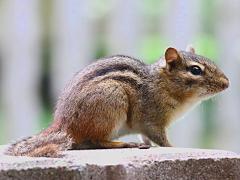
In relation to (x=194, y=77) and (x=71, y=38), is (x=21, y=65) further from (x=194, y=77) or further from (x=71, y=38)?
(x=194, y=77)

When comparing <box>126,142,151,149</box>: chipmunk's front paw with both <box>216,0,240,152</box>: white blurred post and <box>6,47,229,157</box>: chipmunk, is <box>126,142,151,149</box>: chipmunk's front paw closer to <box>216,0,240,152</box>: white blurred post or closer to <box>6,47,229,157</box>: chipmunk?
<box>6,47,229,157</box>: chipmunk

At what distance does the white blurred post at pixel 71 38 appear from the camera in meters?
A: 3.06

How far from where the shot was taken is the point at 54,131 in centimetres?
190

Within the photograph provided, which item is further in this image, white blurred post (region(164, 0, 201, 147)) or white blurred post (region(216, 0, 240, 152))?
white blurred post (region(216, 0, 240, 152))

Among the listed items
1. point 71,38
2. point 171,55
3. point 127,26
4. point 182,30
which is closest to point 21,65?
point 71,38

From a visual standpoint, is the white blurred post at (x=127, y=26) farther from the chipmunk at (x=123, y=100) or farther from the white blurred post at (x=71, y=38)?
the chipmunk at (x=123, y=100)

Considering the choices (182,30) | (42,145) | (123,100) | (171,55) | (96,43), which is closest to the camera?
(42,145)

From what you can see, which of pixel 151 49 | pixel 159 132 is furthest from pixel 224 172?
pixel 151 49

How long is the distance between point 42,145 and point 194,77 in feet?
1.36

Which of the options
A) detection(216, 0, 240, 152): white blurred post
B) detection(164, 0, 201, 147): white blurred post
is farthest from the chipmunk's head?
detection(216, 0, 240, 152): white blurred post

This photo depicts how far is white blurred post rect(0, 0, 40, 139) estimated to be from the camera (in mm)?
3098

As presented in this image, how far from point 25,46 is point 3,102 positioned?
0.20 metres

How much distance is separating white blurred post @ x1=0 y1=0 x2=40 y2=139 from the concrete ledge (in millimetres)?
1335

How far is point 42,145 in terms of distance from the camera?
1839mm
